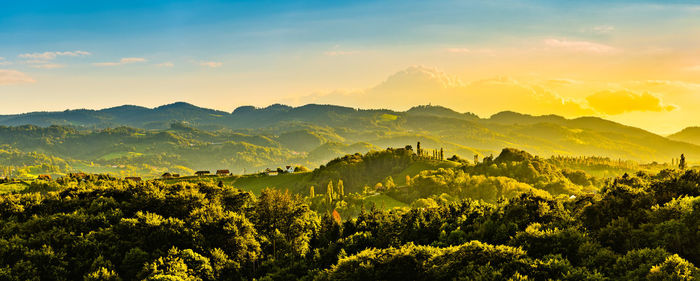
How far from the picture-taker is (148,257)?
58.3 metres

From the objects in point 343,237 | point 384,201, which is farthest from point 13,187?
point 343,237

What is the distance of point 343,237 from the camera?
80.4m

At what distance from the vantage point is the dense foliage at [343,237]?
4297 centimetres

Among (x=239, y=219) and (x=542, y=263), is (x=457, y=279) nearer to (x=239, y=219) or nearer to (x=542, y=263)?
(x=542, y=263)

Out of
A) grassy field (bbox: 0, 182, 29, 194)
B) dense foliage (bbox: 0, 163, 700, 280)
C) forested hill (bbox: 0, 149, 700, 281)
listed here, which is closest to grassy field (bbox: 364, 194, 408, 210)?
forested hill (bbox: 0, 149, 700, 281)

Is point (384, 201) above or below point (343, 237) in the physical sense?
below

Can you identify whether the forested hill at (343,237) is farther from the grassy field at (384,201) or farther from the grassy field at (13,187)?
the grassy field at (13,187)

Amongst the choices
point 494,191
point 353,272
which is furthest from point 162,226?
point 494,191

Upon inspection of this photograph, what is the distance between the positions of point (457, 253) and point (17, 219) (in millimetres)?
75448

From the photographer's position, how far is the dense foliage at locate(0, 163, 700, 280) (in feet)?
141

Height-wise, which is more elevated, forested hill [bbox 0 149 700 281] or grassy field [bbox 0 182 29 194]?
forested hill [bbox 0 149 700 281]

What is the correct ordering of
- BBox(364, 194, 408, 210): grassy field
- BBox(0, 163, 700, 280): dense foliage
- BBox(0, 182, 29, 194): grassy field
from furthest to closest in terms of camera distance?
BBox(0, 182, 29, 194): grassy field
BBox(364, 194, 408, 210): grassy field
BBox(0, 163, 700, 280): dense foliage

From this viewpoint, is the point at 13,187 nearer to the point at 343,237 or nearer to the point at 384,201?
the point at 384,201

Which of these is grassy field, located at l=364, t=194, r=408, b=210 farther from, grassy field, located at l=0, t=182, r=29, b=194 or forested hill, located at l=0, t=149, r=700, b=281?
grassy field, located at l=0, t=182, r=29, b=194
